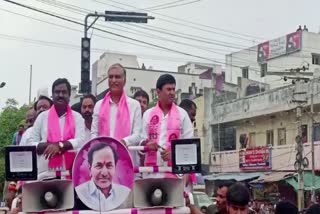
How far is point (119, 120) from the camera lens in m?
6.11

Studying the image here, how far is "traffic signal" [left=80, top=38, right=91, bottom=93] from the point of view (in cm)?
1689

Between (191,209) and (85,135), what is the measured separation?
1227mm

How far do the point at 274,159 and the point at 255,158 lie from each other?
1678 mm

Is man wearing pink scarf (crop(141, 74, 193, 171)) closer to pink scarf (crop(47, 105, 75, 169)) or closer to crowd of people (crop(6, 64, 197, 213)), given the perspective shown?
crowd of people (crop(6, 64, 197, 213))

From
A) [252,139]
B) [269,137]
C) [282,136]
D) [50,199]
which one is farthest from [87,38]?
[252,139]

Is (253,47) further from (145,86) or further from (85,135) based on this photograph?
(85,135)

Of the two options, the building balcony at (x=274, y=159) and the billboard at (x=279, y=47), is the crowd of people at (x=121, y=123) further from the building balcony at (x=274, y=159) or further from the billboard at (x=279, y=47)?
the billboard at (x=279, y=47)

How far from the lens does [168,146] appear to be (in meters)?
6.05

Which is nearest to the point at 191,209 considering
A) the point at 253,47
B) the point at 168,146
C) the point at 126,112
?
the point at 168,146

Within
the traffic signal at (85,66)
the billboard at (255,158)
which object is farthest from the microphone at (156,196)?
the billboard at (255,158)

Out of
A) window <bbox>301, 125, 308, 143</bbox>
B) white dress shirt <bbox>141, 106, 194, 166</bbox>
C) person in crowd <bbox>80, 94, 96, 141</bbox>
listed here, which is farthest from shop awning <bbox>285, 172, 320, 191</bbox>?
white dress shirt <bbox>141, 106, 194, 166</bbox>

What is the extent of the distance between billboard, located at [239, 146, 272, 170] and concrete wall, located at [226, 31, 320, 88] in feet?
22.1

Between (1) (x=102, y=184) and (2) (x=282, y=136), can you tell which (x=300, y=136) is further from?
(1) (x=102, y=184)

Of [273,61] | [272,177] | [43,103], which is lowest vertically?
[272,177]
